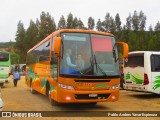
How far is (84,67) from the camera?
11875 mm

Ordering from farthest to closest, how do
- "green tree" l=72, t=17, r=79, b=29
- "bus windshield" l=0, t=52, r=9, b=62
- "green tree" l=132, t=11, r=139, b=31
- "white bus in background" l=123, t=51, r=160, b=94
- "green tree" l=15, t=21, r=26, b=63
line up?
1. "green tree" l=132, t=11, r=139, b=31
2. "green tree" l=72, t=17, r=79, b=29
3. "green tree" l=15, t=21, r=26, b=63
4. "bus windshield" l=0, t=52, r=9, b=62
5. "white bus in background" l=123, t=51, r=160, b=94

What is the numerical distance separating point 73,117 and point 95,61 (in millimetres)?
2280

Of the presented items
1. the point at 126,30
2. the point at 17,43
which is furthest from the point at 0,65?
the point at 126,30

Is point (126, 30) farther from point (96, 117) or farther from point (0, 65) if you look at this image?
point (96, 117)

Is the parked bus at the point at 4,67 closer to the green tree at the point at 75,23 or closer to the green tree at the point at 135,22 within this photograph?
the green tree at the point at 75,23

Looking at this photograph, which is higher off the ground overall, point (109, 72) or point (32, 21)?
point (32, 21)

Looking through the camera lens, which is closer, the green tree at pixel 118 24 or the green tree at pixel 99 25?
the green tree at pixel 118 24

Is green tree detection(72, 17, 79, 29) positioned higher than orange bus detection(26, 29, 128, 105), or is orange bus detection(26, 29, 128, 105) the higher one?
green tree detection(72, 17, 79, 29)

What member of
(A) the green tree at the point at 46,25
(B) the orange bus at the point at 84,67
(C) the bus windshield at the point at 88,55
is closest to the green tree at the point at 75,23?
(A) the green tree at the point at 46,25

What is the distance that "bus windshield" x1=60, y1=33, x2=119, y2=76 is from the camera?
11844 mm

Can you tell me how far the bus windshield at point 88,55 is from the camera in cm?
1184

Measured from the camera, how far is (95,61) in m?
12.1

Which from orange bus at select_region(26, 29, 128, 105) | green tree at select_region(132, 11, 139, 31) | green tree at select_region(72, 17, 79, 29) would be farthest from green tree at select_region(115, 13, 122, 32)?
orange bus at select_region(26, 29, 128, 105)

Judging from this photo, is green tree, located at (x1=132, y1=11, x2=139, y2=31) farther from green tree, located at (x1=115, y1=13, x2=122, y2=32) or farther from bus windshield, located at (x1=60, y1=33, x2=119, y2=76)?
bus windshield, located at (x1=60, y1=33, x2=119, y2=76)
